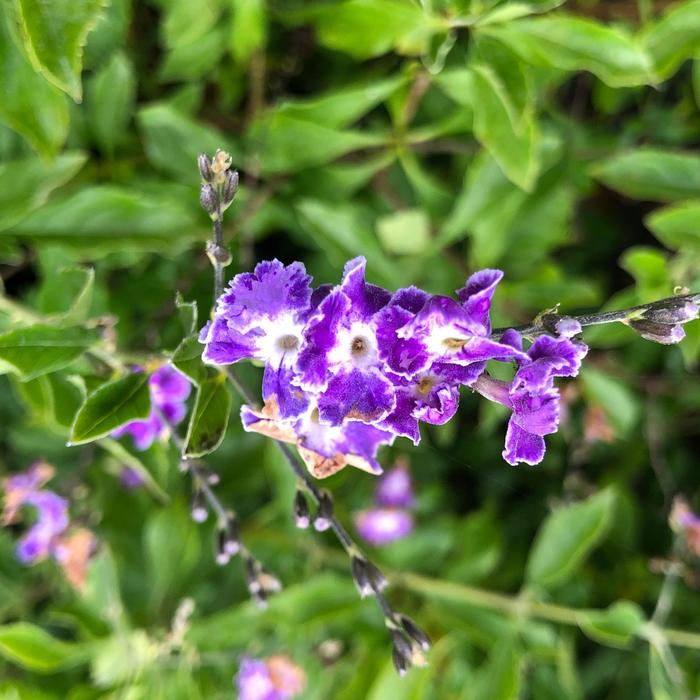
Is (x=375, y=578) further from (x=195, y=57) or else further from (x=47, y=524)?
(x=195, y=57)

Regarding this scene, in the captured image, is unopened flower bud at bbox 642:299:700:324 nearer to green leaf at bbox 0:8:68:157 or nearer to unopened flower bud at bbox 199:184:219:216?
unopened flower bud at bbox 199:184:219:216

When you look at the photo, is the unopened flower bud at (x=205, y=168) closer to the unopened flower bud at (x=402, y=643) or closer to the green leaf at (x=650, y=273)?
the unopened flower bud at (x=402, y=643)

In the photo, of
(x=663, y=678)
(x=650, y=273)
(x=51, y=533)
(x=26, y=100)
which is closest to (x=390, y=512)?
(x=663, y=678)

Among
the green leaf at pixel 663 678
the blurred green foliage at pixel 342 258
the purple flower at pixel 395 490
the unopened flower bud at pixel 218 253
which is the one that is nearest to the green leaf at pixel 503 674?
the blurred green foliage at pixel 342 258

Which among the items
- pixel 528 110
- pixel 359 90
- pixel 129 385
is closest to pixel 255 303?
pixel 129 385

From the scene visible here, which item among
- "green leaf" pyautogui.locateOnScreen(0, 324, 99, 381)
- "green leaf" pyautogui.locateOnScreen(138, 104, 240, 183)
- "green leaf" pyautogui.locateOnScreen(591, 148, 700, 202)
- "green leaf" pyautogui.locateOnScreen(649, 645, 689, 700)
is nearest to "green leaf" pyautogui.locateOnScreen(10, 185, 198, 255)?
"green leaf" pyautogui.locateOnScreen(138, 104, 240, 183)

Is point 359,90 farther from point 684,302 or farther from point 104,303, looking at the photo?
point 684,302
